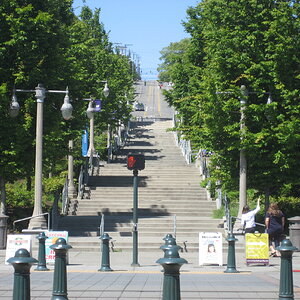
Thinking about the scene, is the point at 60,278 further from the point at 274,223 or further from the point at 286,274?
the point at 274,223

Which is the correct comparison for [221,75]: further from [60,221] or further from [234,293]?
[234,293]

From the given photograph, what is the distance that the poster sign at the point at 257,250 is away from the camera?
19.3 meters

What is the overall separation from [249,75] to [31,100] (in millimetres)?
8018

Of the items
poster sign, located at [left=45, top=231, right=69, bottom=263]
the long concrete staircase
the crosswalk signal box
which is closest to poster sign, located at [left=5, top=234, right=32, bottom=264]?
poster sign, located at [left=45, top=231, right=69, bottom=263]

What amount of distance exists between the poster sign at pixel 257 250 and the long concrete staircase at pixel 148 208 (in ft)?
17.6

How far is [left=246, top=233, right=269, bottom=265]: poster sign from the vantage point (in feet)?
63.2

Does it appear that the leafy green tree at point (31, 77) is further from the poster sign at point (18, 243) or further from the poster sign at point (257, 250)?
the poster sign at point (257, 250)

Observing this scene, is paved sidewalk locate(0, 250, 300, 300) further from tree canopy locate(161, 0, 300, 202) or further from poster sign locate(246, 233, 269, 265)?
tree canopy locate(161, 0, 300, 202)

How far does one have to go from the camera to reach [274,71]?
27281mm

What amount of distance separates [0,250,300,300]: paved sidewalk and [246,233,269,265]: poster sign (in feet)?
0.64

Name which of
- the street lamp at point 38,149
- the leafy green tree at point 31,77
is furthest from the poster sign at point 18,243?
the leafy green tree at point 31,77

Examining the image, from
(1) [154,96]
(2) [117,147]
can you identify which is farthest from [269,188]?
(1) [154,96]

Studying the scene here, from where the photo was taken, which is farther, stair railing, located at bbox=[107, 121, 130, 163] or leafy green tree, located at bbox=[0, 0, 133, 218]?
stair railing, located at bbox=[107, 121, 130, 163]

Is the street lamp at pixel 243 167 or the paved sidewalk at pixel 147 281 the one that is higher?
the street lamp at pixel 243 167
